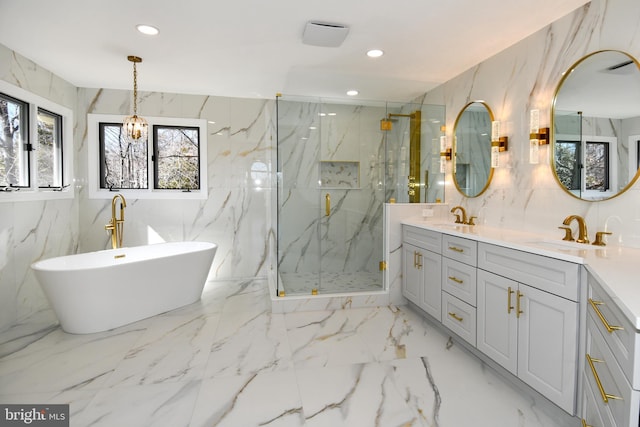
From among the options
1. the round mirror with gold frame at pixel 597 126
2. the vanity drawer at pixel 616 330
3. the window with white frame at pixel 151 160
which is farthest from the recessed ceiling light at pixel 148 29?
the vanity drawer at pixel 616 330

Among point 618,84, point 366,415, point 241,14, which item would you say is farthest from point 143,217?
point 618,84

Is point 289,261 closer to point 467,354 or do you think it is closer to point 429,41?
point 467,354

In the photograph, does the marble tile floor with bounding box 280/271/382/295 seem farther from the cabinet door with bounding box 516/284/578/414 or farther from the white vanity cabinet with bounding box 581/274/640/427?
the white vanity cabinet with bounding box 581/274/640/427

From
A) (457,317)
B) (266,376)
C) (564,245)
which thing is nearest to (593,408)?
(564,245)

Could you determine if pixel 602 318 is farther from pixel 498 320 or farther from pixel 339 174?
pixel 339 174

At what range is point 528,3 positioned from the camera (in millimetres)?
2314

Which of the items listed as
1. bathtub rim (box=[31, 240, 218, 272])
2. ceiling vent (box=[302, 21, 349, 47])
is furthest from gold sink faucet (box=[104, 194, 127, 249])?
ceiling vent (box=[302, 21, 349, 47])

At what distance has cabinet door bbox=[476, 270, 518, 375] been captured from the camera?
2109 mm

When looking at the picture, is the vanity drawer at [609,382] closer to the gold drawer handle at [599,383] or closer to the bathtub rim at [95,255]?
the gold drawer handle at [599,383]

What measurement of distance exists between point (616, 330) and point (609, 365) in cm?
16

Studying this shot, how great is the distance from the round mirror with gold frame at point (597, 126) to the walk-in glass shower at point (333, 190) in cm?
161

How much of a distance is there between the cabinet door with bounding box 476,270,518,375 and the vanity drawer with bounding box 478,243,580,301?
0.20 ft

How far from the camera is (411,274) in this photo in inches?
136

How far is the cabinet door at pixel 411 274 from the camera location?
3.32m
